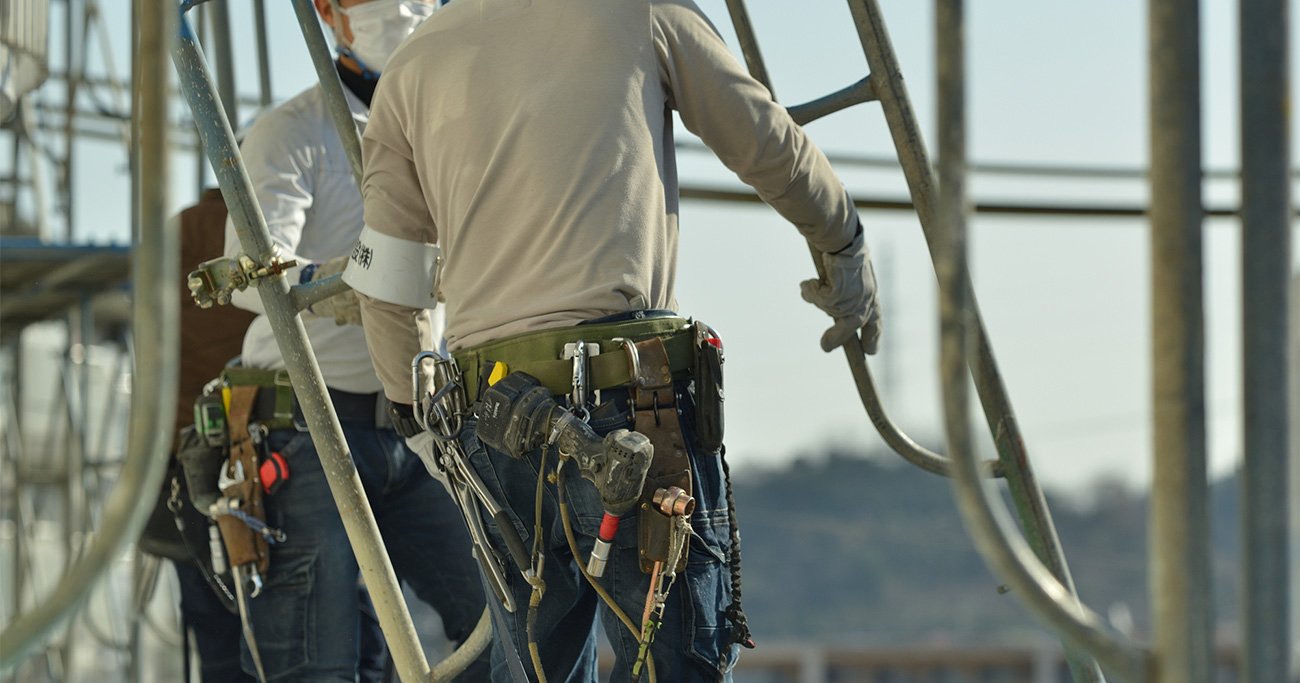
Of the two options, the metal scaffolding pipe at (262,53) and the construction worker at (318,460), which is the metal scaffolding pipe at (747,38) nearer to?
the construction worker at (318,460)

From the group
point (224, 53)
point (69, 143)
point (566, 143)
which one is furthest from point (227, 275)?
point (69, 143)

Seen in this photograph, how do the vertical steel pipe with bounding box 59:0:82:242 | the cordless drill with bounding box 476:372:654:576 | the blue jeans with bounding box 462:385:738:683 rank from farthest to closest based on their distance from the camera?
the vertical steel pipe with bounding box 59:0:82:242 < the blue jeans with bounding box 462:385:738:683 < the cordless drill with bounding box 476:372:654:576

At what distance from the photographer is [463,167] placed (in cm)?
258

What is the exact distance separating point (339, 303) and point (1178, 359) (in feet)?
5.90

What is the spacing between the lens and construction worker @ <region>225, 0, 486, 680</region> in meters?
3.29

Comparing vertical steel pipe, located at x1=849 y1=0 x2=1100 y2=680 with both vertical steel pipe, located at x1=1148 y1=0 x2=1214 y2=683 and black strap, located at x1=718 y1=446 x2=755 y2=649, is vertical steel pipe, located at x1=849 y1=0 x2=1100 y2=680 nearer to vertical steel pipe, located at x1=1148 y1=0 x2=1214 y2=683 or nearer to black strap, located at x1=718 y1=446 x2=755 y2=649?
black strap, located at x1=718 y1=446 x2=755 y2=649

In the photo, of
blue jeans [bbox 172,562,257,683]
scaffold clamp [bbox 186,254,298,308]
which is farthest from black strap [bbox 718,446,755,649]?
blue jeans [bbox 172,562,257,683]

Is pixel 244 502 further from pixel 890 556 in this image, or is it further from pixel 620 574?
pixel 890 556

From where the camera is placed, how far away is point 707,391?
2.44 metres

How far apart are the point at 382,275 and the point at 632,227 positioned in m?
0.47

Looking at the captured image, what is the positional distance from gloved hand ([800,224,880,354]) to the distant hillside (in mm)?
48596

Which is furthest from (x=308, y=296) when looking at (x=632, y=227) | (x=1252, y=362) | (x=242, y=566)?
(x=1252, y=362)

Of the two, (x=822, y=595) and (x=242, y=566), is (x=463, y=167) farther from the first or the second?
(x=822, y=595)

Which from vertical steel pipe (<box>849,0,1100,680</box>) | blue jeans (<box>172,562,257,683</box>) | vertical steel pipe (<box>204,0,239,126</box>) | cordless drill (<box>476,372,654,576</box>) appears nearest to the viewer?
cordless drill (<box>476,372,654,576</box>)
